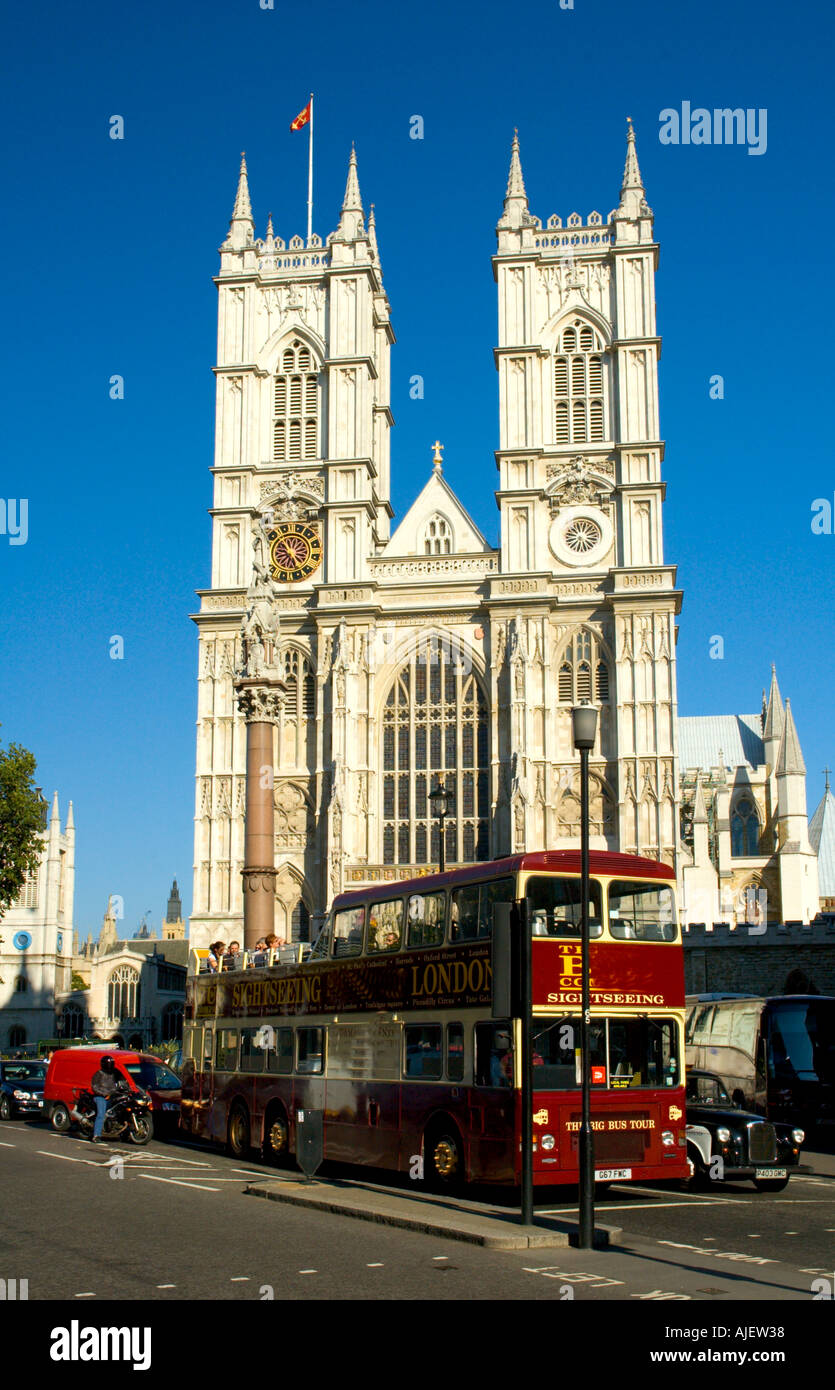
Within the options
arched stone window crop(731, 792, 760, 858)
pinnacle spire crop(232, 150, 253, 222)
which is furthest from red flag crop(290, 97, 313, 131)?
arched stone window crop(731, 792, 760, 858)

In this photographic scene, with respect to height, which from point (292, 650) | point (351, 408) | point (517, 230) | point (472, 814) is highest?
point (517, 230)

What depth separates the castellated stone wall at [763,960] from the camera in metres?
44.1

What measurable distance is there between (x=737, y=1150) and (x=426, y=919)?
16.3 feet

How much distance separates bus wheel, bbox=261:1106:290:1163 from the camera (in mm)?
20516

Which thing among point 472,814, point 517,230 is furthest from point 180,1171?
point 517,230

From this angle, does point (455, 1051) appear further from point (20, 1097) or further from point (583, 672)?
point (583, 672)

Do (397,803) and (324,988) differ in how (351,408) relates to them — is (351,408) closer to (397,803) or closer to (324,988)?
(397,803)

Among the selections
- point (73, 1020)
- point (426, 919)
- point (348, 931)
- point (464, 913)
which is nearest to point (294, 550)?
point (348, 931)

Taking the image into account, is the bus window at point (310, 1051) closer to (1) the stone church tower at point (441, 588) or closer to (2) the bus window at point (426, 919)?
(2) the bus window at point (426, 919)

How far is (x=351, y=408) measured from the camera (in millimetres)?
54344

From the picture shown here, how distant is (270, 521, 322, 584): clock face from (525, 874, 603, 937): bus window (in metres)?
38.5

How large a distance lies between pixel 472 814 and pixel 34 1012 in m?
41.6

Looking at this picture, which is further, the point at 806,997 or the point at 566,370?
the point at 566,370

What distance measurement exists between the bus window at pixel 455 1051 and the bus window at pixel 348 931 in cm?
249
